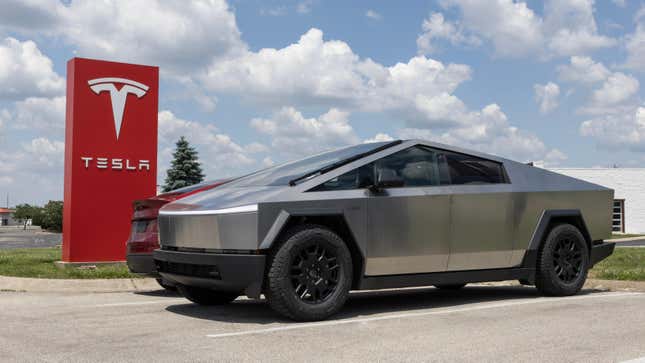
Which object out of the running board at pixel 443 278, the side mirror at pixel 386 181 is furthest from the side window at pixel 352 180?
the running board at pixel 443 278

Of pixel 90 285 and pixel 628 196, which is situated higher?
pixel 628 196

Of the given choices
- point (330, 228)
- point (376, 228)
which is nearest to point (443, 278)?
point (376, 228)

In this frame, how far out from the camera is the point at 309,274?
5688 mm

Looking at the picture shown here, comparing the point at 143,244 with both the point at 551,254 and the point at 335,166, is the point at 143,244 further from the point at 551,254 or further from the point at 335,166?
the point at 551,254

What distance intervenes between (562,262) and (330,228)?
9.63 feet

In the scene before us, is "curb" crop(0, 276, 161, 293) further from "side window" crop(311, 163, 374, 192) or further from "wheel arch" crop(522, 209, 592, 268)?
"wheel arch" crop(522, 209, 592, 268)

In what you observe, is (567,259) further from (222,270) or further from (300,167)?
(222,270)

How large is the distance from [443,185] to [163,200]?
9.74ft

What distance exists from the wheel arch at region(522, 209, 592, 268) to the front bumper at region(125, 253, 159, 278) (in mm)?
3875

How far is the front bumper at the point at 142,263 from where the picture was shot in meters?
7.18

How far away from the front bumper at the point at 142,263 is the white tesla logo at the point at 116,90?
4.91 metres

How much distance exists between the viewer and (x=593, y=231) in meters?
7.74

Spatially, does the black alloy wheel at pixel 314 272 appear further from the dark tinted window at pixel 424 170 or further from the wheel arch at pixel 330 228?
the dark tinted window at pixel 424 170

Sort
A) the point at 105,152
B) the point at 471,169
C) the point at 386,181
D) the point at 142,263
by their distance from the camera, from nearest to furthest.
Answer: the point at 386,181 < the point at 471,169 < the point at 142,263 < the point at 105,152
